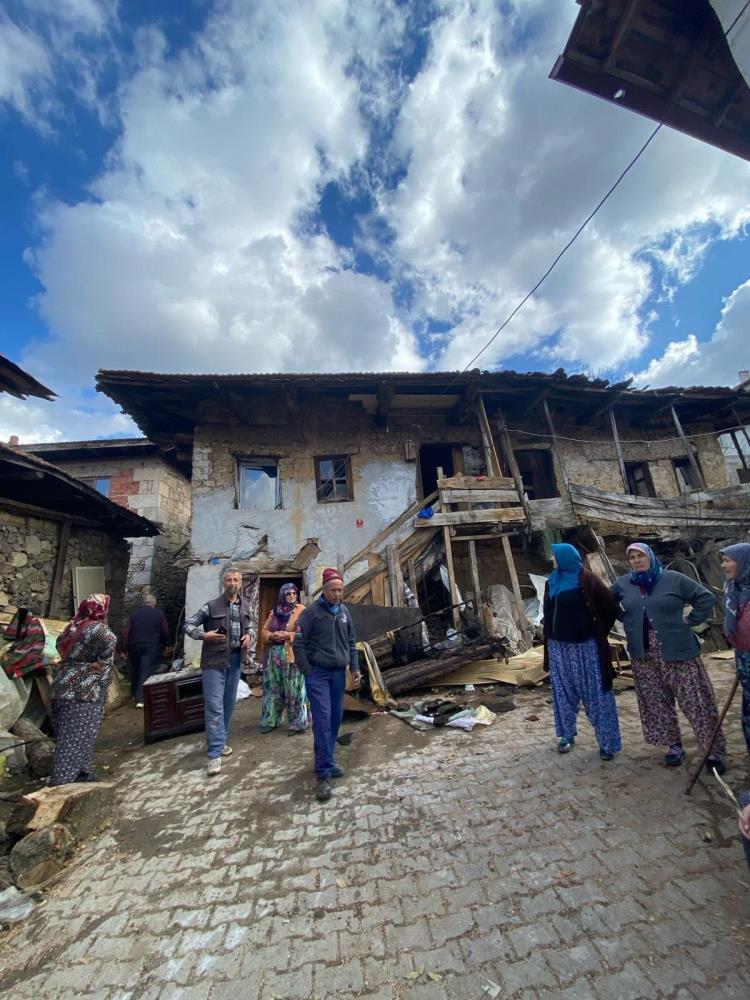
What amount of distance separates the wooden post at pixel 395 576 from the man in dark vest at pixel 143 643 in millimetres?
4334

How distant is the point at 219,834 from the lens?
3008mm

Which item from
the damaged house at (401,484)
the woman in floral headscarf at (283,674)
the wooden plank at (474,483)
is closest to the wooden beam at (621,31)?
the damaged house at (401,484)

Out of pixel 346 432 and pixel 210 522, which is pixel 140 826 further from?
pixel 346 432

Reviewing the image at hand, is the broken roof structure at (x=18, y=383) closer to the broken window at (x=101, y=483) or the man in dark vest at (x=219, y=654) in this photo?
the man in dark vest at (x=219, y=654)

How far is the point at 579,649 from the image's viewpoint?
3.58 metres

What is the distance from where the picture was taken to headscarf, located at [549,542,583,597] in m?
3.64

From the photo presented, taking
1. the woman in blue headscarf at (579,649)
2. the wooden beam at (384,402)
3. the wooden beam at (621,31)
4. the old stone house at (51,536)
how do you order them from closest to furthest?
the wooden beam at (621,31)
the woman in blue headscarf at (579,649)
the old stone house at (51,536)
the wooden beam at (384,402)

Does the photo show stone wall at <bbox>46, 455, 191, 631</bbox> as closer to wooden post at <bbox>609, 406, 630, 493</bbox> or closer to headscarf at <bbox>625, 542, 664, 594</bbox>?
headscarf at <bbox>625, 542, 664, 594</bbox>

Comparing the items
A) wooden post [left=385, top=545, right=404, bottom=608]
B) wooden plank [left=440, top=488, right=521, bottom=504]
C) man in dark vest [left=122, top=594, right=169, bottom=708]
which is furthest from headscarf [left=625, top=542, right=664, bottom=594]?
man in dark vest [left=122, top=594, right=169, bottom=708]

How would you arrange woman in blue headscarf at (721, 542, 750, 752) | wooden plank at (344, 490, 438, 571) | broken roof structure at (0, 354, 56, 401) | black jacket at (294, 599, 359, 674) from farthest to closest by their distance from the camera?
1. wooden plank at (344, 490, 438, 571)
2. broken roof structure at (0, 354, 56, 401)
3. black jacket at (294, 599, 359, 674)
4. woman in blue headscarf at (721, 542, 750, 752)

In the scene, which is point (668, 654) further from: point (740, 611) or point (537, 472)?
point (537, 472)

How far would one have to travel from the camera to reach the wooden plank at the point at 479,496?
8.80m

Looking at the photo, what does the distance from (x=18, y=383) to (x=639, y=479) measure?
14.3 meters

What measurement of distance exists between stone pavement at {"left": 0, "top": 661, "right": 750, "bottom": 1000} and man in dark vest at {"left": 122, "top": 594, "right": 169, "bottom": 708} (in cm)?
406
